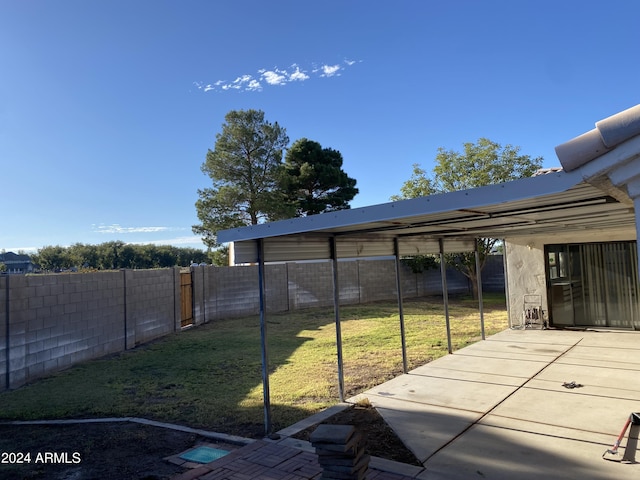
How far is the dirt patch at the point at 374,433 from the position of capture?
3621mm

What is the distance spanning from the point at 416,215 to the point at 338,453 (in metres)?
1.74

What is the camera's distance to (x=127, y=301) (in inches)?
381

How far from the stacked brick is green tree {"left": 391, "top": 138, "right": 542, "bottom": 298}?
14895mm

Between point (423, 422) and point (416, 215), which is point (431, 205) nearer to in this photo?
point (416, 215)

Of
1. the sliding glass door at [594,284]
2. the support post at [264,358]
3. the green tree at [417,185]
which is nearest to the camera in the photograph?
the support post at [264,358]

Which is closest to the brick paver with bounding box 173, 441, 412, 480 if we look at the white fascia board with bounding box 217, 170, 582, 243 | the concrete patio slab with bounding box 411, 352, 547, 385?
the white fascia board with bounding box 217, 170, 582, 243

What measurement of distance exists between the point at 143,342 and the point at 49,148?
616 inches

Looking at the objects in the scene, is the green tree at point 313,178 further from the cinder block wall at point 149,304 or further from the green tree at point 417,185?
the cinder block wall at point 149,304

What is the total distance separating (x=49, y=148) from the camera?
2048cm

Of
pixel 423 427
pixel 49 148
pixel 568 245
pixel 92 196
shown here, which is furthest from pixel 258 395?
pixel 92 196

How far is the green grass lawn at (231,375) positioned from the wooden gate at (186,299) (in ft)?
2.13

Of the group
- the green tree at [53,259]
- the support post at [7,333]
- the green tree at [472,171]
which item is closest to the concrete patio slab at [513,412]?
the support post at [7,333]

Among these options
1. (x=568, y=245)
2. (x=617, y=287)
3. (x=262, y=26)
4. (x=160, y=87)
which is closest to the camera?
(x=617, y=287)

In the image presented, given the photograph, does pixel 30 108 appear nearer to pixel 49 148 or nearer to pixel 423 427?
pixel 49 148
